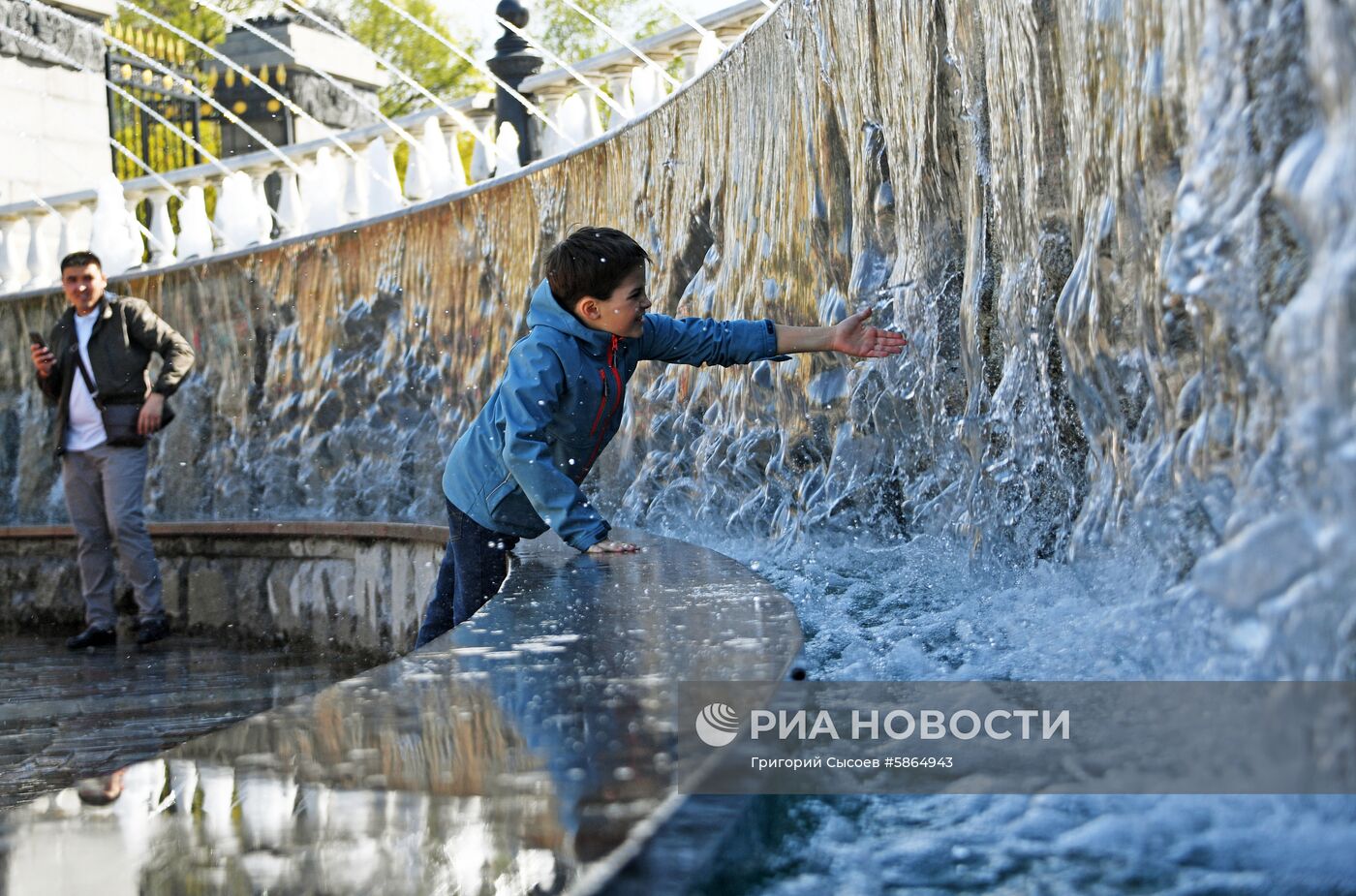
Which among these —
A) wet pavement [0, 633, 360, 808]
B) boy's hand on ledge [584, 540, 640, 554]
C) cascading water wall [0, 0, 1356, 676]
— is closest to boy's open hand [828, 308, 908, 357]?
cascading water wall [0, 0, 1356, 676]

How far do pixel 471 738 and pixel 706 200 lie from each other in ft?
15.6

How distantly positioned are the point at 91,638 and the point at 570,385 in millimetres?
4383

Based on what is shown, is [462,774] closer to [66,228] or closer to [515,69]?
[515,69]

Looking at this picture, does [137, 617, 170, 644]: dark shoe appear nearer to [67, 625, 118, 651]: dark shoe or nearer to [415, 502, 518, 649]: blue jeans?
[67, 625, 118, 651]: dark shoe

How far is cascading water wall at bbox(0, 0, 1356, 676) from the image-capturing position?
1.91 meters

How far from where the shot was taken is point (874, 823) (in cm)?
172

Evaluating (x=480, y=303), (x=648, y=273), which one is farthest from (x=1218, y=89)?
(x=480, y=303)

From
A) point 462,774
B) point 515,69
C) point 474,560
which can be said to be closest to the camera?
point 462,774

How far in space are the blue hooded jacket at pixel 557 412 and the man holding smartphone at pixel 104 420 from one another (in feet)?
11.5

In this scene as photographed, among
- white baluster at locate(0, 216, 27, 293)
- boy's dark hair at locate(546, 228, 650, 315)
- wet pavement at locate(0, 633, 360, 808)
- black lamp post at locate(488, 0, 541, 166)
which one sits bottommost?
wet pavement at locate(0, 633, 360, 808)

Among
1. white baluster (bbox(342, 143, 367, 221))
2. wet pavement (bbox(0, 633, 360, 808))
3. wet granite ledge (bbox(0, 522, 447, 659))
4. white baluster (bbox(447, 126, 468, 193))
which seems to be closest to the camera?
wet pavement (bbox(0, 633, 360, 808))

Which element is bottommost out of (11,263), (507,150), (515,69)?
(11,263)

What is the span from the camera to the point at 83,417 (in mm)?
7242

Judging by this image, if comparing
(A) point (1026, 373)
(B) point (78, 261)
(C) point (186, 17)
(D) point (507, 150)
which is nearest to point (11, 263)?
(D) point (507, 150)
